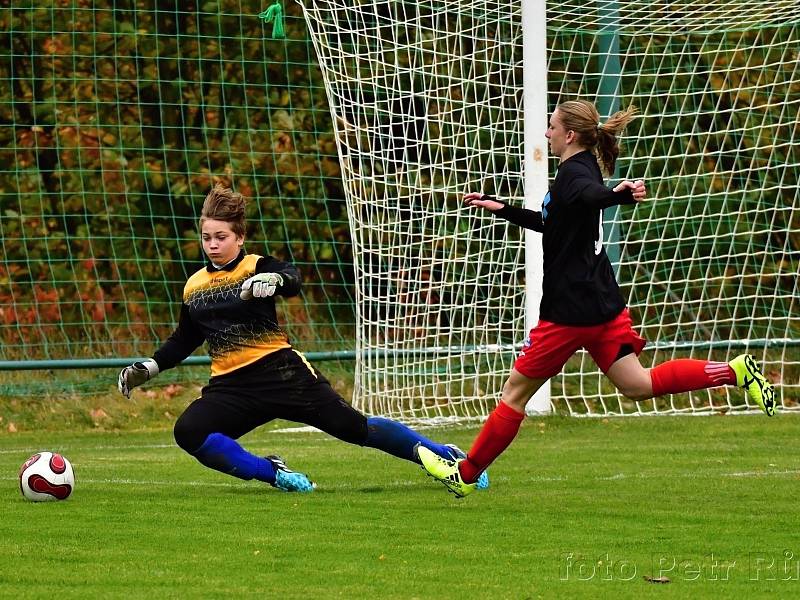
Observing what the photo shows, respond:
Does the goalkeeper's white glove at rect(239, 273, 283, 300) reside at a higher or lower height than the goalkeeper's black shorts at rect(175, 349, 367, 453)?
higher

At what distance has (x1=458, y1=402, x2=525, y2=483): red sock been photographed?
6617 mm

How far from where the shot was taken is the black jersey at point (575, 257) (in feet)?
21.4

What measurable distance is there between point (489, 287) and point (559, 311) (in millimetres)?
4378

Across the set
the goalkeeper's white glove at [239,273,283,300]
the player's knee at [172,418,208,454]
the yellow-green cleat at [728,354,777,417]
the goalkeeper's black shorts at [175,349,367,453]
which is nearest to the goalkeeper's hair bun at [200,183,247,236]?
the goalkeeper's white glove at [239,273,283,300]

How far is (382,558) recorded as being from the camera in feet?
17.5

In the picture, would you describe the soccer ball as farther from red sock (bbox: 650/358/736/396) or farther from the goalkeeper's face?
red sock (bbox: 650/358/736/396)

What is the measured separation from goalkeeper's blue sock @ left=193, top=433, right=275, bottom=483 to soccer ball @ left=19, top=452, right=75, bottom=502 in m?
0.62

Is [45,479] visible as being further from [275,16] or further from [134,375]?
[275,16]

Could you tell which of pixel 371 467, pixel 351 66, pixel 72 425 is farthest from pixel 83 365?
pixel 371 467

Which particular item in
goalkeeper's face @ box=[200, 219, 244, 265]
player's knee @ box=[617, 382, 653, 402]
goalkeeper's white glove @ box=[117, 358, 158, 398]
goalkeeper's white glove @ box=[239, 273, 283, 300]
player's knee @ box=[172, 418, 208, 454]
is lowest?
player's knee @ box=[172, 418, 208, 454]

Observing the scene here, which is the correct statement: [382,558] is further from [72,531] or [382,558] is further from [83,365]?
[83,365]

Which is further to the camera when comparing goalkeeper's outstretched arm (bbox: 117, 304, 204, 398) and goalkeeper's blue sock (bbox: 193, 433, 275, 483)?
goalkeeper's outstretched arm (bbox: 117, 304, 204, 398)

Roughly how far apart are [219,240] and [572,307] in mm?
1824

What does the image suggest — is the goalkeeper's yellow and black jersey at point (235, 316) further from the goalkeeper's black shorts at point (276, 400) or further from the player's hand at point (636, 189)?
the player's hand at point (636, 189)
